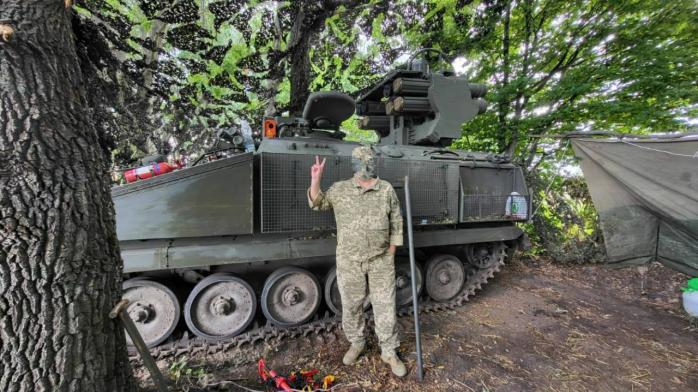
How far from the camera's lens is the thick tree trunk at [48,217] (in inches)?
55.7

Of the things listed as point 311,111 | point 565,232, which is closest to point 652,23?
point 565,232

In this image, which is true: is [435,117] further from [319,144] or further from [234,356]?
[234,356]

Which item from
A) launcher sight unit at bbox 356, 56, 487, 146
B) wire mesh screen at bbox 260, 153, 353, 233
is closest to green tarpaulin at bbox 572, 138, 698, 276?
launcher sight unit at bbox 356, 56, 487, 146

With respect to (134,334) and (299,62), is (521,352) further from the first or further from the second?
(299,62)

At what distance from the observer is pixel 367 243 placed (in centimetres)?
274

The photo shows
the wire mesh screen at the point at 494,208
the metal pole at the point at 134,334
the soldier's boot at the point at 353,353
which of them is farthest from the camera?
the wire mesh screen at the point at 494,208

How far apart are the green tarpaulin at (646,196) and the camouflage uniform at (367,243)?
4.63 metres

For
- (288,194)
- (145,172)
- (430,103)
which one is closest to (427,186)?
(430,103)

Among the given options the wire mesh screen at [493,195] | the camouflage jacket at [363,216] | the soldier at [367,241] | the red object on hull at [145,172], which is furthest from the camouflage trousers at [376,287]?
the red object on hull at [145,172]

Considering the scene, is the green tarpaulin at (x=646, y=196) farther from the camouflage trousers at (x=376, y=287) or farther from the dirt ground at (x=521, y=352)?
the camouflage trousers at (x=376, y=287)

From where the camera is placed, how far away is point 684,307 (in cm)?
416

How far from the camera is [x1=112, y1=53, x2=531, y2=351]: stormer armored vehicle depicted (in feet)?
9.07

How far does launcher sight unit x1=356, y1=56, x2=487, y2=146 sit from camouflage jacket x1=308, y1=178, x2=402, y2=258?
2.16 m

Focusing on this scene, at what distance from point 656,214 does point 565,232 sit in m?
2.01
